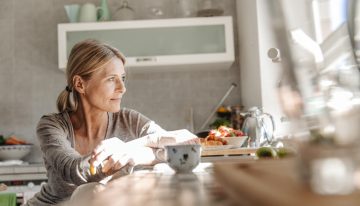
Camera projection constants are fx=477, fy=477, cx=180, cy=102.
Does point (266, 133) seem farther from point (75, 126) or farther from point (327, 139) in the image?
point (327, 139)

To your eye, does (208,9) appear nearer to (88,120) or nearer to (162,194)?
(88,120)

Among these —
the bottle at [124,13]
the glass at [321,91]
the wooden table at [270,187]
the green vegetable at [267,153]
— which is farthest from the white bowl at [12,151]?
the glass at [321,91]

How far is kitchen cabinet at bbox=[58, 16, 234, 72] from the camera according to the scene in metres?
3.47

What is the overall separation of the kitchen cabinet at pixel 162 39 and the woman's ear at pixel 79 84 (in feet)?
5.14

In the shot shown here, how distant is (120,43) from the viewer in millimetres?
3504

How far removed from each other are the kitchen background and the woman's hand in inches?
103

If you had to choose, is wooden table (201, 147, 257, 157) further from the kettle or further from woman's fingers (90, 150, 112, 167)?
woman's fingers (90, 150, 112, 167)

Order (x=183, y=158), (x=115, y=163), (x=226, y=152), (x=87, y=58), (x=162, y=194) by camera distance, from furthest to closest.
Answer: (x=226, y=152)
(x=87, y=58)
(x=115, y=163)
(x=183, y=158)
(x=162, y=194)

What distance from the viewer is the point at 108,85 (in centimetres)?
186

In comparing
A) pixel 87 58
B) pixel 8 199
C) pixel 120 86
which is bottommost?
pixel 8 199

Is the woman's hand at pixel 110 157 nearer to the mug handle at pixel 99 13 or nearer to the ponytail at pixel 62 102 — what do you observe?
the ponytail at pixel 62 102

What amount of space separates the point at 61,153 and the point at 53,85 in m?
2.51

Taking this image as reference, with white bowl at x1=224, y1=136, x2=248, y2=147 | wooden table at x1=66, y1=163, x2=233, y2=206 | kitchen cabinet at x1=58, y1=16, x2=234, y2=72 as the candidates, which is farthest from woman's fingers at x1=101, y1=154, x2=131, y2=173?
kitchen cabinet at x1=58, y1=16, x2=234, y2=72

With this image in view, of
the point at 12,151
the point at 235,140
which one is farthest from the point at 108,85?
the point at 12,151
